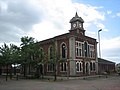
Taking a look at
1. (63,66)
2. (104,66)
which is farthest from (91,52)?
(104,66)

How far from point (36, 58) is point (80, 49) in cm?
1110

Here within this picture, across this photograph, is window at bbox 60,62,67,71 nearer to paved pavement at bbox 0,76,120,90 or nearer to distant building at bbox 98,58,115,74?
distant building at bbox 98,58,115,74

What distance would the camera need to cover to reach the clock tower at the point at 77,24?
48594 mm

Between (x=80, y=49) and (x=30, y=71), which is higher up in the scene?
(x=80, y=49)

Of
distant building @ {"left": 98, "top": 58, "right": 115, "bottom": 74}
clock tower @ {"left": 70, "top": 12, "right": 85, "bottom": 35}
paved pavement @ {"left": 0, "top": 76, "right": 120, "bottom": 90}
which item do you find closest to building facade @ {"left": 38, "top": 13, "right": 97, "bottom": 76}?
clock tower @ {"left": 70, "top": 12, "right": 85, "bottom": 35}

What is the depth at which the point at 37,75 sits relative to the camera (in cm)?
4038

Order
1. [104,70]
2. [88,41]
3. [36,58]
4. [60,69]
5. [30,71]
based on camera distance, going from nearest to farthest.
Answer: [36,58] < [60,69] < [88,41] < [30,71] < [104,70]

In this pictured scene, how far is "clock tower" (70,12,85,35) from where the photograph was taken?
1913 inches

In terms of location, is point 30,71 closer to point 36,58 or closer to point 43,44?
point 43,44

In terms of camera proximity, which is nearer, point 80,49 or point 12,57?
point 12,57

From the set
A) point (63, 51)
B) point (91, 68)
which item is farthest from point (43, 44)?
point (91, 68)

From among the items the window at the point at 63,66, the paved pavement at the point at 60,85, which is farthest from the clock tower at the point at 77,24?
the paved pavement at the point at 60,85

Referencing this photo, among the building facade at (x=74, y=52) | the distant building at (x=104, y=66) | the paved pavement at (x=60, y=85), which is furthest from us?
the distant building at (x=104, y=66)

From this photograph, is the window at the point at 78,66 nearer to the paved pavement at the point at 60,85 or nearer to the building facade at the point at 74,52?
the building facade at the point at 74,52
